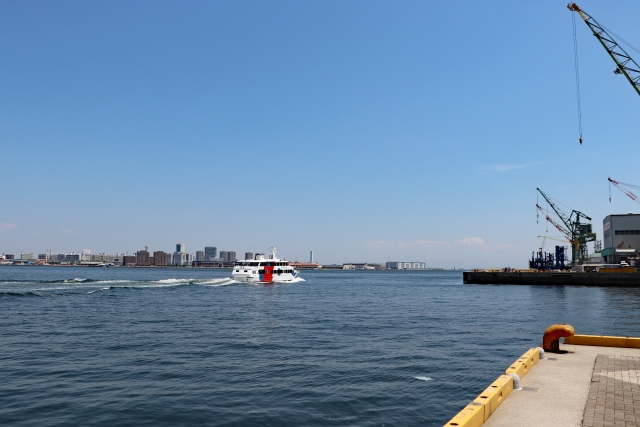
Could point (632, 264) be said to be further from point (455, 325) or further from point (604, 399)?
point (604, 399)

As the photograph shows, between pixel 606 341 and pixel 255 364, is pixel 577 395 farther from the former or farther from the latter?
pixel 255 364

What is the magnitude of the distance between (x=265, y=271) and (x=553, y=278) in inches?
2741

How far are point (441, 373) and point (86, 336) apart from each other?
24211mm

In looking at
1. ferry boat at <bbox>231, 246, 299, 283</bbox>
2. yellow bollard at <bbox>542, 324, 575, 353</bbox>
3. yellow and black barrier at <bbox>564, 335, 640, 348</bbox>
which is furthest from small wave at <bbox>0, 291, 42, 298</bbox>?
yellow and black barrier at <bbox>564, 335, 640, 348</bbox>

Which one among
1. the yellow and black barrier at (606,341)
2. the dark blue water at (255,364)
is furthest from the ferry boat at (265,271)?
the yellow and black barrier at (606,341)

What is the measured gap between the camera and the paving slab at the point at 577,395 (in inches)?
Result: 367

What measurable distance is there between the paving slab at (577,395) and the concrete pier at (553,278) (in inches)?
3983

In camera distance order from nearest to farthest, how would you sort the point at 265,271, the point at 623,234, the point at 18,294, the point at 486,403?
the point at 486,403, the point at 18,294, the point at 265,271, the point at 623,234

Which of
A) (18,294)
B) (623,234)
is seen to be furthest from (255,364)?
(623,234)

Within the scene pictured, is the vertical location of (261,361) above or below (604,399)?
below

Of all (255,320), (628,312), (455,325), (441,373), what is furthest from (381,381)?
(628,312)

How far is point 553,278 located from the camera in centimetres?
11112

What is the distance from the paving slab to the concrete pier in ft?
332

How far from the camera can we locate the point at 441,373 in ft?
69.1
